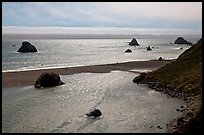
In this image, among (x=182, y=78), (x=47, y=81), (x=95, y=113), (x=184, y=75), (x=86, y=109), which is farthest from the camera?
(x=47, y=81)

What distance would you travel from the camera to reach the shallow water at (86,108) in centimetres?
2500

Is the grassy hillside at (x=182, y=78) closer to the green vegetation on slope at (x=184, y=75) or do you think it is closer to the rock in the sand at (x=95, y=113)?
the green vegetation on slope at (x=184, y=75)

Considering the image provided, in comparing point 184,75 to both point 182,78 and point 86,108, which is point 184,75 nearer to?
point 182,78

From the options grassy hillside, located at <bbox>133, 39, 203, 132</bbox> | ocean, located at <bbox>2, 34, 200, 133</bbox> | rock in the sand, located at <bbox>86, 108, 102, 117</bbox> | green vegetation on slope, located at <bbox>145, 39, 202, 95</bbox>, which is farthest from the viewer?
green vegetation on slope, located at <bbox>145, 39, 202, 95</bbox>

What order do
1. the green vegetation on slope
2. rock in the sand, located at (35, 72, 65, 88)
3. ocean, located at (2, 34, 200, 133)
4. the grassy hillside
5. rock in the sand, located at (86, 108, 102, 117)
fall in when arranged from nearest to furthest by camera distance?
ocean, located at (2, 34, 200, 133)
rock in the sand, located at (86, 108, 102, 117)
the grassy hillside
the green vegetation on slope
rock in the sand, located at (35, 72, 65, 88)

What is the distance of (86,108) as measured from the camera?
3170 cm

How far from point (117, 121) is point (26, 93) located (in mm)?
19321

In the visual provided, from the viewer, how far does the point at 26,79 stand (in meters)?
54.7

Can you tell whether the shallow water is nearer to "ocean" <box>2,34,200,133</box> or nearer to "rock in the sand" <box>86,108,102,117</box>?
"ocean" <box>2,34,200,133</box>

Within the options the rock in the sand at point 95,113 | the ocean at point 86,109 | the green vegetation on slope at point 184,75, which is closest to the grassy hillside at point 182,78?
the green vegetation on slope at point 184,75

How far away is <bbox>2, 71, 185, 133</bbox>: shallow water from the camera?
25000 millimetres

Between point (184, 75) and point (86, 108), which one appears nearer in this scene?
point (86, 108)

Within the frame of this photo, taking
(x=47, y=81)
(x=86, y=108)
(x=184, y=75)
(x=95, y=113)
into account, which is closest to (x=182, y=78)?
(x=184, y=75)

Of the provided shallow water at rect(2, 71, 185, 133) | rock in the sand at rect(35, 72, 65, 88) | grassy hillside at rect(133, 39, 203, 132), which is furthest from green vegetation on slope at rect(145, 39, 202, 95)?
rock in the sand at rect(35, 72, 65, 88)
